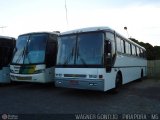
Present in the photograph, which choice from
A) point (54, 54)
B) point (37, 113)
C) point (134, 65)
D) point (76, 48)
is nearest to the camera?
point (37, 113)

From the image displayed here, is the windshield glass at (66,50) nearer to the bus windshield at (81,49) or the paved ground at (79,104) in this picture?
the bus windshield at (81,49)

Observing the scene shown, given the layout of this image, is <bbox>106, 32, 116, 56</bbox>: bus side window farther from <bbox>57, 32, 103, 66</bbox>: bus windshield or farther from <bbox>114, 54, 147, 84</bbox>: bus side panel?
<bbox>114, 54, 147, 84</bbox>: bus side panel

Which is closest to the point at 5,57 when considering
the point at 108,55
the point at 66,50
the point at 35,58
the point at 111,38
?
the point at 35,58

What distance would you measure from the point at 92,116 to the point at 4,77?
25.7 feet

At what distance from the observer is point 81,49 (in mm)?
10492

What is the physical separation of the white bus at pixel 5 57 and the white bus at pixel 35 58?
2.75 ft

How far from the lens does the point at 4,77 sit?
45.1 ft

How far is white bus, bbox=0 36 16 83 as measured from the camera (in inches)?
537

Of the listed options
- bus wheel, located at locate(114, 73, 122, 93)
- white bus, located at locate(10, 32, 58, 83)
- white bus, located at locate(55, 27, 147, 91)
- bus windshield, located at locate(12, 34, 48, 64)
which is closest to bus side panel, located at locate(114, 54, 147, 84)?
white bus, located at locate(55, 27, 147, 91)

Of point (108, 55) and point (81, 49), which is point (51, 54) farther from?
point (108, 55)

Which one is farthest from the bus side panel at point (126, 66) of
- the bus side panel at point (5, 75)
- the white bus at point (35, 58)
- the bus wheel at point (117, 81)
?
the bus side panel at point (5, 75)

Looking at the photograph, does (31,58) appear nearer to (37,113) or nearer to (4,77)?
(4,77)

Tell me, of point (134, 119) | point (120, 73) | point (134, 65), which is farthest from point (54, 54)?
point (134, 119)

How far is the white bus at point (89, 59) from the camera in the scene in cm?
997
